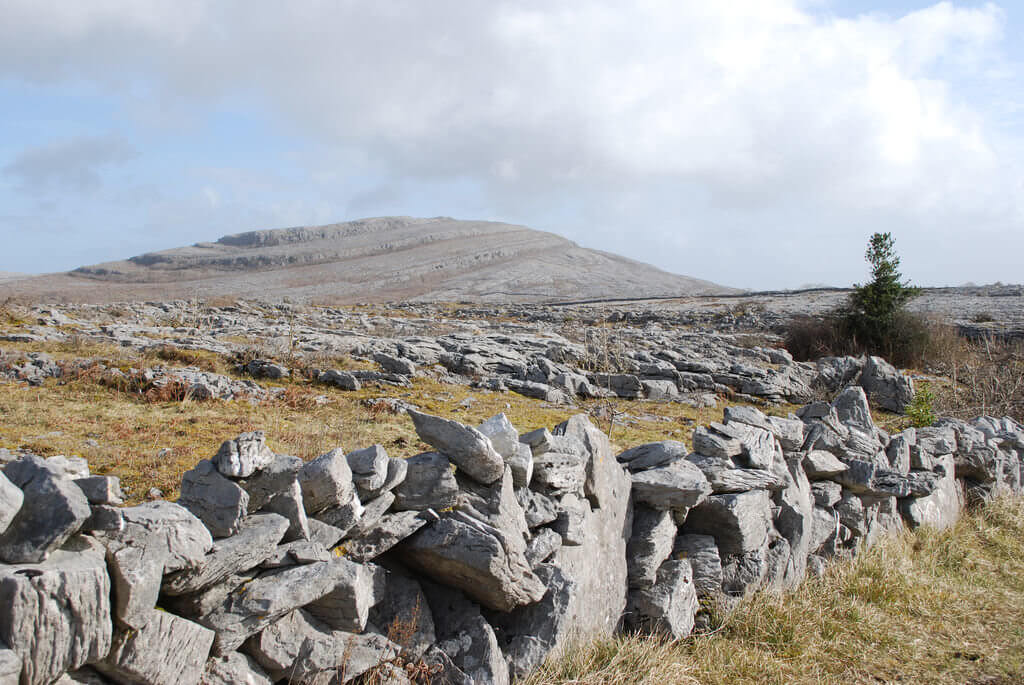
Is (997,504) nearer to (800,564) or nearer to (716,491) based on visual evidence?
(800,564)

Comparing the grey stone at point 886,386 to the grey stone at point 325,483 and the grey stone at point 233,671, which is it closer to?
the grey stone at point 325,483

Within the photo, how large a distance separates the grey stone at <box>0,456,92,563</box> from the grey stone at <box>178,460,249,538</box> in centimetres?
64

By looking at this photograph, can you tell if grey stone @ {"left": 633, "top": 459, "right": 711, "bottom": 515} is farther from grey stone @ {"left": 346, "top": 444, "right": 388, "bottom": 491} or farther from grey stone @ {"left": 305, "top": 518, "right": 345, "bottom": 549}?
grey stone @ {"left": 305, "top": 518, "right": 345, "bottom": 549}

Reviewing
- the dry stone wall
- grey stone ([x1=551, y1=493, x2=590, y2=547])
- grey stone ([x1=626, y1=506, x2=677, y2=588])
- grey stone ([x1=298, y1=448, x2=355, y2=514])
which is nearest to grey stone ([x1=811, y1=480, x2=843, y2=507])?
the dry stone wall

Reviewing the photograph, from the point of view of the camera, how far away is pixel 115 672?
3.02m

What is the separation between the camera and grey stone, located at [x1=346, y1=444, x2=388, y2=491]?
13.4 feet

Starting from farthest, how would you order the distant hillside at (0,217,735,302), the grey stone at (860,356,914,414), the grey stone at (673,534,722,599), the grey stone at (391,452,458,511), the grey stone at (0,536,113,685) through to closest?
the distant hillside at (0,217,735,302), the grey stone at (860,356,914,414), the grey stone at (673,534,722,599), the grey stone at (391,452,458,511), the grey stone at (0,536,113,685)

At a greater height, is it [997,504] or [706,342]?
[706,342]

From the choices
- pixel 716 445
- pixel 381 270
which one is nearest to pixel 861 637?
pixel 716 445

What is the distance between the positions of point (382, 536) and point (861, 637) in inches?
182

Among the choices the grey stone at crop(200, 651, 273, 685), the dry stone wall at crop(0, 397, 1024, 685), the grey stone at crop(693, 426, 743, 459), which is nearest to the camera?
the dry stone wall at crop(0, 397, 1024, 685)

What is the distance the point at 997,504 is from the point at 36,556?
11.3 metres

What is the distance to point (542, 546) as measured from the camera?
15.6 ft

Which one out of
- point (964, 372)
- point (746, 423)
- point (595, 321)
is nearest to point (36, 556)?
point (746, 423)
